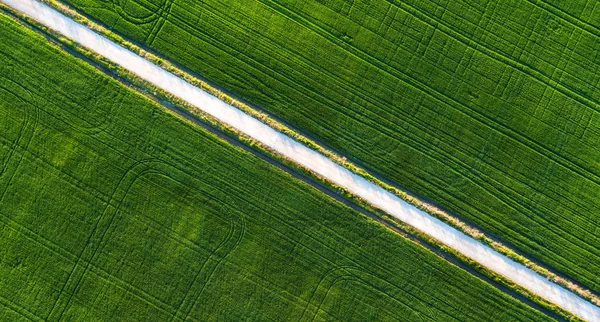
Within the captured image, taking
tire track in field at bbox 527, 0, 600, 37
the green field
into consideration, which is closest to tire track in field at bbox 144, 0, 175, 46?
the green field

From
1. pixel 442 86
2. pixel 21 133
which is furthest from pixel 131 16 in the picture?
pixel 442 86

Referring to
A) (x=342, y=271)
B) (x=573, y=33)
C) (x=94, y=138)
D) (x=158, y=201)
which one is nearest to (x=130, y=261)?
(x=158, y=201)

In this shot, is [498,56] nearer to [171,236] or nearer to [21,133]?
[171,236]

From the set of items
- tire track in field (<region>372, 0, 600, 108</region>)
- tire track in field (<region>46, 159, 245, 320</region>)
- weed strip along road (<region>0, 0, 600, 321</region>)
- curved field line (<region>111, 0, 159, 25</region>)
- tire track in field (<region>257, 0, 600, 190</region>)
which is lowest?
tire track in field (<region>46, 159, 245, 320</region>)

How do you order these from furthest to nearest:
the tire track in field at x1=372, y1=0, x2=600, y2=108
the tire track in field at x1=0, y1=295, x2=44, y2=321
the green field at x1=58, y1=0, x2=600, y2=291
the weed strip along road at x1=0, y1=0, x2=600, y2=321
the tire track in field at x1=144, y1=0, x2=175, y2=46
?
the tire track in field at x1=372, y1=0, x2=600, y2=108 < the tire track in field at x1=144, y1=0, x2=175, y2=46 < the green field at x1=58, y1=0, x2=600, y2=291 < the weed strip along road at x1=0, y1=0, x2=600, y2=321 < the tire track in field at x1=0, y1=295, x2=44, y2=321

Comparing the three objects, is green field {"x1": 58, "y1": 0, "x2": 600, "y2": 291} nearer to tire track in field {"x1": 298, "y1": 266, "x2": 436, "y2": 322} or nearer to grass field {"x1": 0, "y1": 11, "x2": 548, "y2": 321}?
grass field {"x1": 0, "y1": 11, "x2": 548, "y2": 321}
